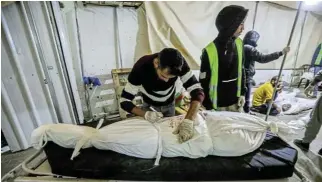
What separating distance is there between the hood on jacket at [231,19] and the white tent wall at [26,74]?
1774 mm

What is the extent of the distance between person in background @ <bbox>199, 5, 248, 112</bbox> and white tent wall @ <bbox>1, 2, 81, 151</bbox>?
167cm

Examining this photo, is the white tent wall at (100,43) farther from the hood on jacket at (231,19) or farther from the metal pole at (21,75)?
the hood on jacket at (231,19)

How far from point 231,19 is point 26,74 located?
2.03m

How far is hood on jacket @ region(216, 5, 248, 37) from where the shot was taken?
129cm

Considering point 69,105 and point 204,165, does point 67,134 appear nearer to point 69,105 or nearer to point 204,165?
point 204,165

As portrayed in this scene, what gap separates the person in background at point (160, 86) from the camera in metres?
1.10

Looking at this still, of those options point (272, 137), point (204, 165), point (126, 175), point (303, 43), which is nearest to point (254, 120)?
point (272, 137)

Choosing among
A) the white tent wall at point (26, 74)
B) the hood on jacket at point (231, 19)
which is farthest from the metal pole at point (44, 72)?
the hood on jacket at point (231, 19)

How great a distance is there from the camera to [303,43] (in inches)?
152

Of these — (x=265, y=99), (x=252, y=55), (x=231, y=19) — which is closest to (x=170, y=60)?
(x=231, y=19)

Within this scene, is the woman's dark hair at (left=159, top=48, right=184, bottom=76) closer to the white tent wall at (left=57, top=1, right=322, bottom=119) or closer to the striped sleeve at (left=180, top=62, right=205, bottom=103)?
the striped sleeve at (left=180, top=62, right=205, bottom=103)

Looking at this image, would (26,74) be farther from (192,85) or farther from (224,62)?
(224,62)

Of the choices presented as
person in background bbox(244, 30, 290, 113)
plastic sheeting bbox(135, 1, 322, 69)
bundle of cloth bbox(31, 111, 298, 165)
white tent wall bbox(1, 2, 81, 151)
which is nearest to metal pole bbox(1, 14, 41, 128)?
white tent wall bbox(1, 2, 81, 151)

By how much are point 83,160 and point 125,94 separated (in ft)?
1.66
